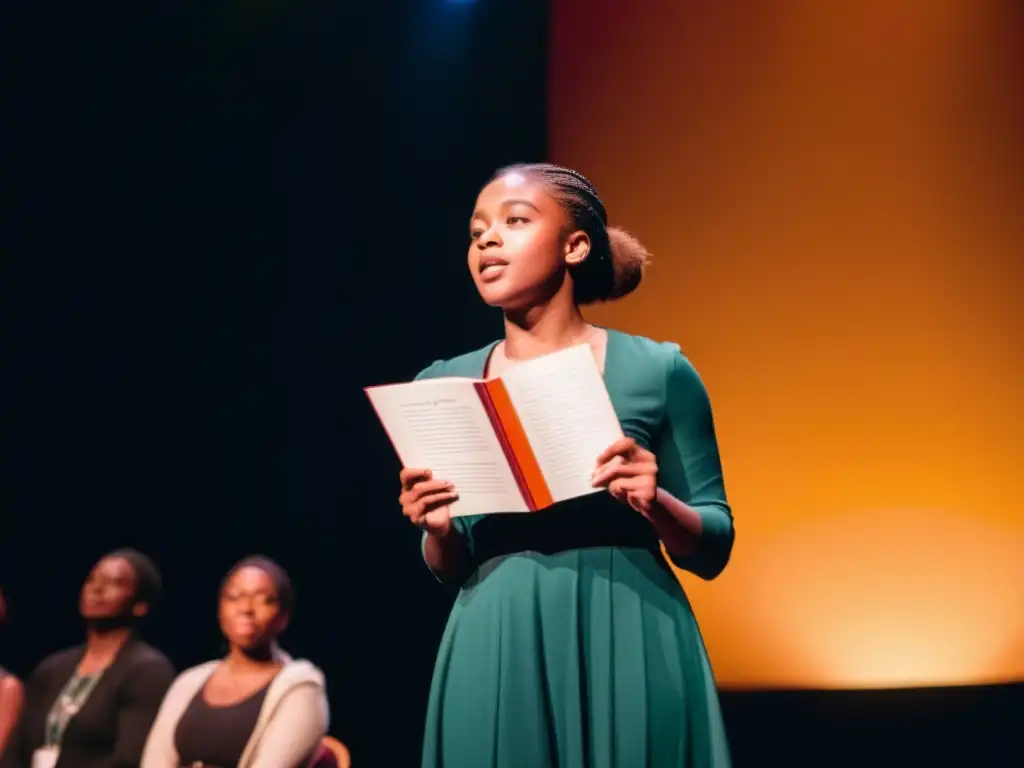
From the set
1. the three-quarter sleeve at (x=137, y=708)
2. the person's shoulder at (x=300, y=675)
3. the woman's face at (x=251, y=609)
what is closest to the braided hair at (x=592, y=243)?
the person's shoulder at (x=300, y=675)

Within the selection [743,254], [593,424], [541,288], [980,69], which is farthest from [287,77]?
[593,424]

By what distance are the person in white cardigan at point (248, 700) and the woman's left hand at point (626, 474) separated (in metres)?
1.82

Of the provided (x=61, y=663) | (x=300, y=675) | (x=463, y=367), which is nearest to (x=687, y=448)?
(x=463, y=367)

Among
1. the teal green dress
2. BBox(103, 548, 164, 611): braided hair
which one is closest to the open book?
the teal green dress

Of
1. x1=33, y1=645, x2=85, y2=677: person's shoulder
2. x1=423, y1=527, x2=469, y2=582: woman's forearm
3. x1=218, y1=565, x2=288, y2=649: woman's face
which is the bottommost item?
x1=33, y1=645, x2=85, y2=677: person's shoulder

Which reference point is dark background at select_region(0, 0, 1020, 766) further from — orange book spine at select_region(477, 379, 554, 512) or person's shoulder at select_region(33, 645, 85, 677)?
orange book spine at select_region(477, 379, 554, 512)

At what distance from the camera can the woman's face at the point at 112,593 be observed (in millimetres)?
3463

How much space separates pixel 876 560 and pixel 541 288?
1814 mm

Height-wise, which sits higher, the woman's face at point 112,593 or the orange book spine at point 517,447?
the orange book spine at point 517,447

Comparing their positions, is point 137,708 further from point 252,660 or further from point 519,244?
point 519,244

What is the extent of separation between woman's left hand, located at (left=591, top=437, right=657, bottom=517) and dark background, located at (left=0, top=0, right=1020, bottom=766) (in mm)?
2140

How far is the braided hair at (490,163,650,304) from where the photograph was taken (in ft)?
5.65

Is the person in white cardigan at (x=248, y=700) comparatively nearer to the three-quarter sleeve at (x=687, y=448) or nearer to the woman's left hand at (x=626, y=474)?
the three-quarter sleeve at (x=687, y=448)

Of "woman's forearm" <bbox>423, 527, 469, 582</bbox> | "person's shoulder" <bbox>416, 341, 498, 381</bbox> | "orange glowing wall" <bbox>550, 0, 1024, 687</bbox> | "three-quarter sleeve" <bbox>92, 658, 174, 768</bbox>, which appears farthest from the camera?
"three-quarter sleeve" <bbox>92, 658, 174, 768</bbox>
